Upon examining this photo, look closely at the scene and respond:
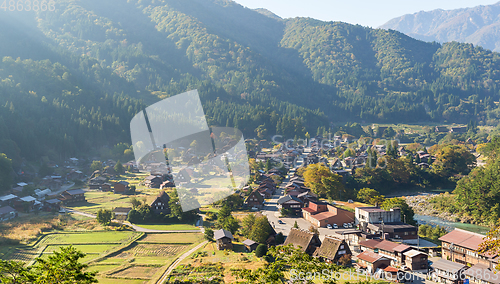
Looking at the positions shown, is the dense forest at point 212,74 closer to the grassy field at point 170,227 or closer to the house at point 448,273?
the grassy field at point 170,227

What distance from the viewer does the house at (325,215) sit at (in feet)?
74.3

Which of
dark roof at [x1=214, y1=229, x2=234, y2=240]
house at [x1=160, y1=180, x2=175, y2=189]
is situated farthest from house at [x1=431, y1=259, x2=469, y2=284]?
house at [x1=160, y1=180, x2=175, y2=189]

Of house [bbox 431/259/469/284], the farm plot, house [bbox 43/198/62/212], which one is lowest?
house [bbox 43/198/62/212]

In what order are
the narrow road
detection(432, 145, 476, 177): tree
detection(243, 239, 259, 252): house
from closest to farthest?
the narrow road
detection(243, 239, 259, 252): house
detection(432, 145, 476, 177): tree

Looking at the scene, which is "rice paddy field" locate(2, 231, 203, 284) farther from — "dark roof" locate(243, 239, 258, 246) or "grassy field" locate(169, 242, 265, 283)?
"dark roof" locate(243, 239, 258, 246)

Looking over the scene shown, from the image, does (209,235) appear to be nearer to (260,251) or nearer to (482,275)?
(260,251)

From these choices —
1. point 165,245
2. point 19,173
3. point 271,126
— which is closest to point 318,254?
point 165,245

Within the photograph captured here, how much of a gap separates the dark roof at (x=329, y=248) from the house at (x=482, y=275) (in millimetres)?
5329

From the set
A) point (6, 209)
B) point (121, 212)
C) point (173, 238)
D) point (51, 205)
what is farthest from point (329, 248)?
point (6, 209)

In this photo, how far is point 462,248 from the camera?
17.1 metres

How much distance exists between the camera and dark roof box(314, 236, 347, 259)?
15987mm

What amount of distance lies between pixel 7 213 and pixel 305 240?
846 inches

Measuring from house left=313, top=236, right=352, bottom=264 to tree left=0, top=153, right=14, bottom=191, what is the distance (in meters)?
28.5

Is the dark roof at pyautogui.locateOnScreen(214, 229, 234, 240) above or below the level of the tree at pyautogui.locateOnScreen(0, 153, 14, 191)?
above
